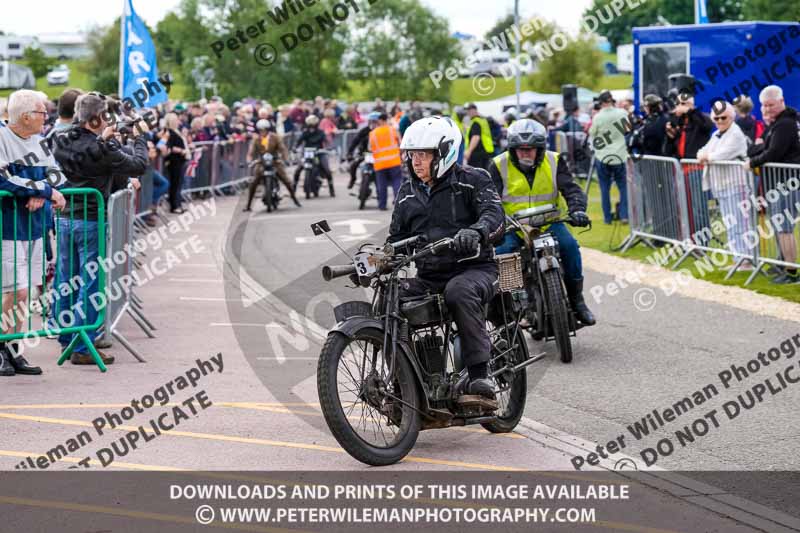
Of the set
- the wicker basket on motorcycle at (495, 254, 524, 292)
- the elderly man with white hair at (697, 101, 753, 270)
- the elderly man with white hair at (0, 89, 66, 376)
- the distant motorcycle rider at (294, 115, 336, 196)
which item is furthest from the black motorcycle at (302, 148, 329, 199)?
the wicker basket on motorcycle at (495, 254, 524, 292)

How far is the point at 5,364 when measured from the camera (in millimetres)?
9258

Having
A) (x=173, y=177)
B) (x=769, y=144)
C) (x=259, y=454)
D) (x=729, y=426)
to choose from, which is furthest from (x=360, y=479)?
(x=173, y=177)

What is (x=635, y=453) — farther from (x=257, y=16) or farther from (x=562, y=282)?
(x=257, y=16)

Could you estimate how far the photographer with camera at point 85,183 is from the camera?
969 cm

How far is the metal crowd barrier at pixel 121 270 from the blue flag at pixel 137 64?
6528 millimetres

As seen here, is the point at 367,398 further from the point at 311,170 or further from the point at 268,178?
the point at 311,170

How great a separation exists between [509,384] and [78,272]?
394cm

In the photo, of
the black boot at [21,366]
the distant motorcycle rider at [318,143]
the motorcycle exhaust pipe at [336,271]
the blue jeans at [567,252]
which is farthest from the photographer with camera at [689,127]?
the distant motorcycle rider at [318,143]

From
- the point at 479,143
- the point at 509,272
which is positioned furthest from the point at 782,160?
the point at 479,143

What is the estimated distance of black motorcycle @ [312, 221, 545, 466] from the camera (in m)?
6.43

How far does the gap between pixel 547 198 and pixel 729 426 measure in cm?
315

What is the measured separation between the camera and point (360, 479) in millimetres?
6363

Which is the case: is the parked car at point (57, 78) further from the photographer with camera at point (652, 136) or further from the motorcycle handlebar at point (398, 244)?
the motorcycle handlebar at point (398, 244)

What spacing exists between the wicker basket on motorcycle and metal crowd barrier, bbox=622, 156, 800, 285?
20.2 ft
